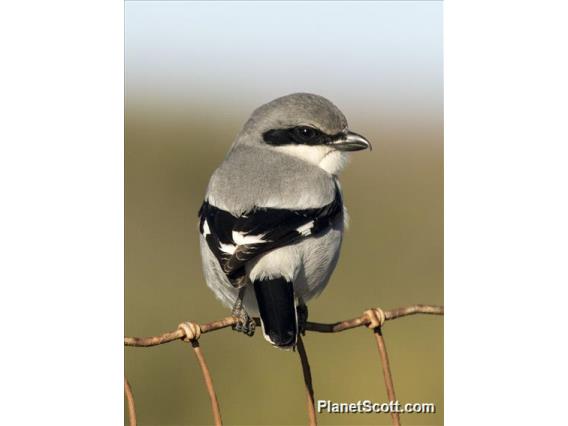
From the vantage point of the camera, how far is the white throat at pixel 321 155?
3.80 m

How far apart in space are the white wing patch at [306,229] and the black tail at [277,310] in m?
0.20

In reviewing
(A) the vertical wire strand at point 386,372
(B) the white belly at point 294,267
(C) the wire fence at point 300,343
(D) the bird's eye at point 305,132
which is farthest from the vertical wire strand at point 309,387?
(D) the bird's eye at point 305,132

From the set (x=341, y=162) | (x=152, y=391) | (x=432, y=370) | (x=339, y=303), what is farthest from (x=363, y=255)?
(x=152, y=391)

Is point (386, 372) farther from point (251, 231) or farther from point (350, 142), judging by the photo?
point (350, 142)

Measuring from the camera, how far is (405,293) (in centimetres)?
399

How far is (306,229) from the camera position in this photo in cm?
335

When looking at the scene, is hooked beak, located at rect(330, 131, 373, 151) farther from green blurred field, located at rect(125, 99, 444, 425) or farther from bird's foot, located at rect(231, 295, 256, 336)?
bird's foot, located at rect(231, 295, 256, 336)

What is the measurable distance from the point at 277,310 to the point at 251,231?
304mm

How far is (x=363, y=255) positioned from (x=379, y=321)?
1262mm

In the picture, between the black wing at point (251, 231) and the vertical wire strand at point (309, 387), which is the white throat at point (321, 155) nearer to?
the black wing at point (251, 231)

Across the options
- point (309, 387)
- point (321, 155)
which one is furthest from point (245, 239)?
point (321, 155)

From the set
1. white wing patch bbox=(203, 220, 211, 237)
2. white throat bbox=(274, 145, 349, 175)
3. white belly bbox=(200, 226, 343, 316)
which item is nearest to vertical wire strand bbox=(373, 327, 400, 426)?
white belly bbox=(200, 226, 343, 316)
